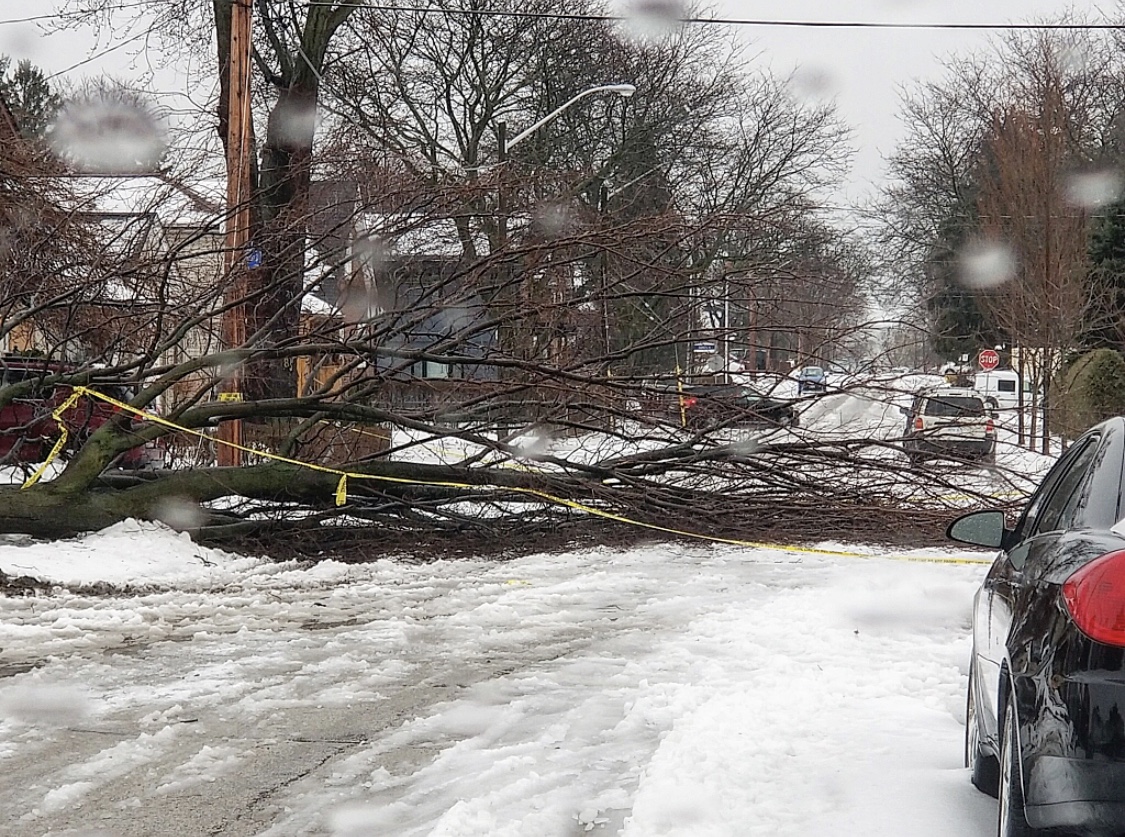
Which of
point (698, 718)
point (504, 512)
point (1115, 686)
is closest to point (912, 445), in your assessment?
point (504, 512)

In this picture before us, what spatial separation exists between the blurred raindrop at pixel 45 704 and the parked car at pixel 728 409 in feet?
20.7

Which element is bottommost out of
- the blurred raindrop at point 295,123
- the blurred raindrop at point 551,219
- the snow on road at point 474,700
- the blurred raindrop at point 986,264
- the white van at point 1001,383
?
the snow on road at point 474,700

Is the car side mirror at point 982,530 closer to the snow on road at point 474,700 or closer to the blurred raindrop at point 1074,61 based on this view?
the snow on road at point 474,700

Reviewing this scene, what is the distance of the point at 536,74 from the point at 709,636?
91.2 ft

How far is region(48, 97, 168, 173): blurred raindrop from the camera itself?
22.4 meters

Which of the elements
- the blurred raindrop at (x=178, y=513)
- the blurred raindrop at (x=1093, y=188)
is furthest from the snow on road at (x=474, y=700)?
the blurred raindrop at (x=1093, y=188)

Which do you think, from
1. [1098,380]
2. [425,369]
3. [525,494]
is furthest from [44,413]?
[1098,380]

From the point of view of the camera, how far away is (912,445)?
11906mm

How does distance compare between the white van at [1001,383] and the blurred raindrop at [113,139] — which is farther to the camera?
the white van at [1001,383]

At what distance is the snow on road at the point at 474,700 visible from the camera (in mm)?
4812

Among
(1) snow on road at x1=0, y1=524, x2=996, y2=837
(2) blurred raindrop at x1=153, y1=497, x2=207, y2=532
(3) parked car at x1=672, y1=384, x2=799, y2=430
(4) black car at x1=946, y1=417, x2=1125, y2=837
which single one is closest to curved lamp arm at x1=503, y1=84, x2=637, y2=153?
(3) parked car at x1=672, y1=384, x2=799, y2=430

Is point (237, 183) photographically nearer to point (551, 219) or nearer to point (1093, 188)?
point (551, 219)

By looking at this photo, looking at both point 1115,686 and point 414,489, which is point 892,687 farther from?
point 414,489

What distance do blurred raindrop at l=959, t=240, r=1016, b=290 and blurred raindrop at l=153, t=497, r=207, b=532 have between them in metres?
21.3
